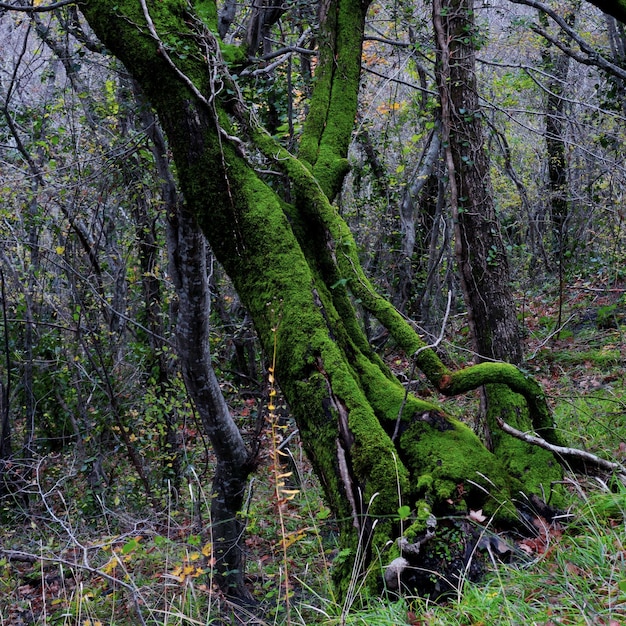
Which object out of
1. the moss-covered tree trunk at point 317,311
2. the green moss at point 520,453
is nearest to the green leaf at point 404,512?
the moss-covered tree trunk at point 317,311

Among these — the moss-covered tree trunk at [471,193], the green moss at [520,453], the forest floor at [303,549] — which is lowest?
the forest floor at [303,549]

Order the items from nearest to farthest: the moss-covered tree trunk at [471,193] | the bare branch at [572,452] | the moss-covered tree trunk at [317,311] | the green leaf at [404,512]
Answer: the green leaf at [404,512]
the moss-covered tree trunk at [317,311]
the bare branch at [572,452]
the moss-covered tree trunk at [471,193]

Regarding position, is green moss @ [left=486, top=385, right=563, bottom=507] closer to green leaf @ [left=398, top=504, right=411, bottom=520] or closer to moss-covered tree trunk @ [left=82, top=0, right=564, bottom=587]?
moss-covered tree trunk @ [left=82, top=0, right=564, bottom=587]

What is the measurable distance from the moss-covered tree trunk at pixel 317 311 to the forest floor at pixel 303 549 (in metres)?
0.28

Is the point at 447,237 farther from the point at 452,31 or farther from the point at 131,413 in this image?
the point at 131,413

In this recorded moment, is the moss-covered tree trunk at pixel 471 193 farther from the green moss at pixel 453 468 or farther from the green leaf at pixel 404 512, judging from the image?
the green leaf at pixel 404 512

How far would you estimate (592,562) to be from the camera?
7.10 ft

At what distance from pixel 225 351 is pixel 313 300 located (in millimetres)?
4994

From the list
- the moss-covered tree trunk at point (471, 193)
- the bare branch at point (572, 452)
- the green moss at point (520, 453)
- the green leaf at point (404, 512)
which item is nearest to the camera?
the green leaf at point (404, 512)

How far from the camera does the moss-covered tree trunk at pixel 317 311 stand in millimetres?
2693

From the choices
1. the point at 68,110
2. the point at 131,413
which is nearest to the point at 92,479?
the point at 131,413

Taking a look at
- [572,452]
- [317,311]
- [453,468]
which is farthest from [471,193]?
[453,468]

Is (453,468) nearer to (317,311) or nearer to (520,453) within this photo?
(520,453)

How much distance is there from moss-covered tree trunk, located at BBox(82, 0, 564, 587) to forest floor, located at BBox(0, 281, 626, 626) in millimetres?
279
